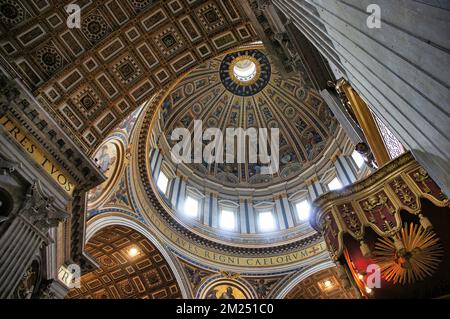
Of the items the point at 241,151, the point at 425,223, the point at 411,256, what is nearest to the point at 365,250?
the point at 411,256

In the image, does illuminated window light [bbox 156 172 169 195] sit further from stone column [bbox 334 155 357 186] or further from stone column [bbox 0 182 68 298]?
stone column [bbox 0 182 68 298]

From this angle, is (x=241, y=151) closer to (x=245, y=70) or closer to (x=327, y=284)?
(x=245, y=70)

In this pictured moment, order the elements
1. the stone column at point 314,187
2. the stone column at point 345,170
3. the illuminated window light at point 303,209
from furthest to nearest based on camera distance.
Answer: the stone column at point 314,187 → the illuminated window light at point 303,209 → the stone column at point 345,170

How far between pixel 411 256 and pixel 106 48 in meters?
8.69

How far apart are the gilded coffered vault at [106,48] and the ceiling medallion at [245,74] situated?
38.5 feet

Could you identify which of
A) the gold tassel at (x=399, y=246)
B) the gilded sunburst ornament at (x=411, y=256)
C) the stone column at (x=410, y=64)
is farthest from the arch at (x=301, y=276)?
the stone column at (x=410, y=64)

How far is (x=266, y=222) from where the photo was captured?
1880 centimetres

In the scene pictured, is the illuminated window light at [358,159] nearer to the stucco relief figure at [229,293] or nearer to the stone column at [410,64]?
the stucco relief figure at [229,293]

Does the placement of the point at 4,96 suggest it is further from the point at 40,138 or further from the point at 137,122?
the point at 137,122

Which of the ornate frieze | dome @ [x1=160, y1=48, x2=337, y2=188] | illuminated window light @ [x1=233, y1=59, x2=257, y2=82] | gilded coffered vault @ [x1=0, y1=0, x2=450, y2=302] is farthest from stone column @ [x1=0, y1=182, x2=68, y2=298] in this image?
illuminated window light @ [x1=233, y1=59, x2=257, y2=82]

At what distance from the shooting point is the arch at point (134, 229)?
11086 mm

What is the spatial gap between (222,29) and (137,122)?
5086 millimetres

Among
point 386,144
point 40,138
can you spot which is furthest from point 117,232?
point 386,144

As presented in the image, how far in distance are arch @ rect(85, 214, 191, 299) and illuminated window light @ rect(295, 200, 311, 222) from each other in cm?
703
